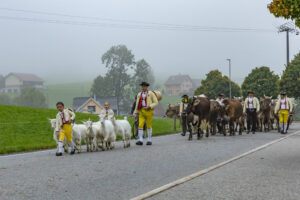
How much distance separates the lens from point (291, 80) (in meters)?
68.0

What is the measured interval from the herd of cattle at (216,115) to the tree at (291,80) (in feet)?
131

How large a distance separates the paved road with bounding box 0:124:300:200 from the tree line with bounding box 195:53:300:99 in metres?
58.0

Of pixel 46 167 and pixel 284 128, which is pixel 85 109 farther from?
pixel 46 167

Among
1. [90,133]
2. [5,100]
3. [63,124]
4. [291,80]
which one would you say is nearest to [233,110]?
[90,133]

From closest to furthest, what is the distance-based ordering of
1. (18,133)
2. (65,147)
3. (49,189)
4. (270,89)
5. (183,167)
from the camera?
(49,189) → (183,167) → (65,147) → (18,133) → (270,89)

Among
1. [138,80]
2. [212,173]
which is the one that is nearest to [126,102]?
→ [138,80]

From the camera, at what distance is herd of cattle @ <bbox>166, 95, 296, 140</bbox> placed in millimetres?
19922

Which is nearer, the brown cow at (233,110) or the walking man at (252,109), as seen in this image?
the brown cow at (233,110)

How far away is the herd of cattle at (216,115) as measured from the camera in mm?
19922

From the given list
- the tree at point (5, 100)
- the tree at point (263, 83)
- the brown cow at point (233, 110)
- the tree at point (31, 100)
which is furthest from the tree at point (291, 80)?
the tree at point (5, 100)

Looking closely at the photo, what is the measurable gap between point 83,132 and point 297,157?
20.7ft

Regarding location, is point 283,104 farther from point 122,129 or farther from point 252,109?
point 122,129

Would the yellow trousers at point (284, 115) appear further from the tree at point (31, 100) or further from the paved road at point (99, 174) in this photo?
the tree at point (31, 100)

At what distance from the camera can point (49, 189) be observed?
726 cm
